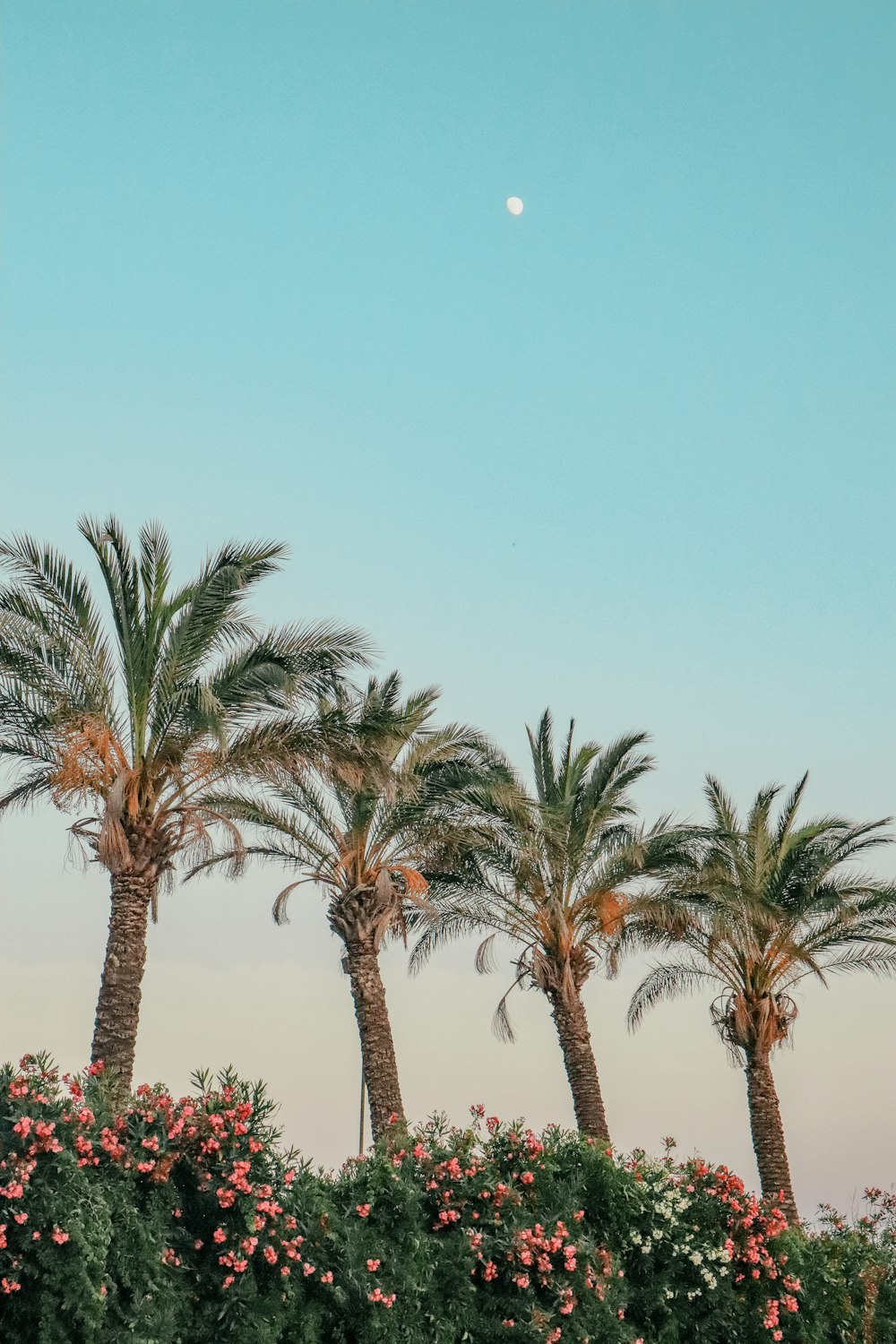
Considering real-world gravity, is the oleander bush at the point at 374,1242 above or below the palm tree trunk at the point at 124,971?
below

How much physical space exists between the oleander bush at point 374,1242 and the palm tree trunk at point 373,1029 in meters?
7.10

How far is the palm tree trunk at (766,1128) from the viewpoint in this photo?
84.4 ft

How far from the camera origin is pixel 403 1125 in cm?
1498

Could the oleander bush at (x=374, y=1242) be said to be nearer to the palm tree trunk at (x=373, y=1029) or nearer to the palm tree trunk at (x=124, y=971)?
the palm tree trunk at (x=124, y=971)

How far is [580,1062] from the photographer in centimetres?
2414

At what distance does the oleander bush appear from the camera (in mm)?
11172

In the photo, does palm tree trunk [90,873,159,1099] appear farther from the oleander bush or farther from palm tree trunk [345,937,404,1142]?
palm tree trunk [345,937,404,1142]

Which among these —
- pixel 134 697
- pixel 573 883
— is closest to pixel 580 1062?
pixel 573 883

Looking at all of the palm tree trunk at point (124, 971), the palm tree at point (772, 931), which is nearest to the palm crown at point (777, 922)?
the palm tree at point (772, 931)

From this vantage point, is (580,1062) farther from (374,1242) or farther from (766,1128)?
(374,1242)

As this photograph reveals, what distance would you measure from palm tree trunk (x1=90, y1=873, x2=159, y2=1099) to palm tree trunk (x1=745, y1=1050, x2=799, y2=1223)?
14283 millimetres

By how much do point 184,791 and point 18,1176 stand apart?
23.1ft

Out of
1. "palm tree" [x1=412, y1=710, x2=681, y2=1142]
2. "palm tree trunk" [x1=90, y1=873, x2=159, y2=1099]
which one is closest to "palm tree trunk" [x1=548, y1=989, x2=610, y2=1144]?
"palm tree" [x1=412, y1=710, x2=681, y2=1142]

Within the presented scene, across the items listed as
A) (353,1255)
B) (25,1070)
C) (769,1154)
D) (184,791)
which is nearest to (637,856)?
(769,1154)
